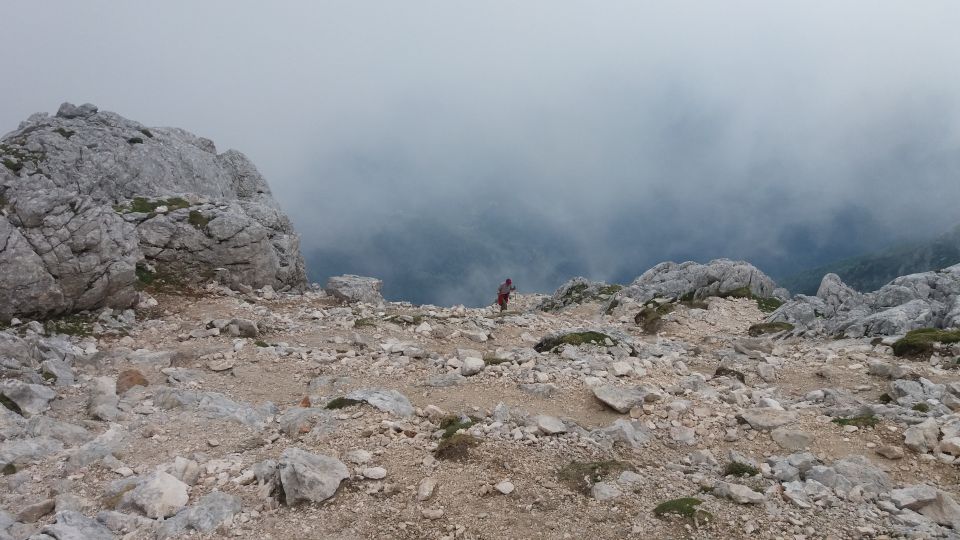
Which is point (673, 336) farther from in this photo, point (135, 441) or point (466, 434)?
point (135, 441)

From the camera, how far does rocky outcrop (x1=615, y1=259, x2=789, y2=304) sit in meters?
44.0

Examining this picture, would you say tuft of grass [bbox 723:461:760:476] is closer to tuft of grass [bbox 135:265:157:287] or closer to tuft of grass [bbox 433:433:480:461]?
tuft of grass [bbox 433:433:480:461]

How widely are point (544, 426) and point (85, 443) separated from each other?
9739 millimetres

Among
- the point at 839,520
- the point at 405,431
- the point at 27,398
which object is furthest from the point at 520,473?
the point at 27,398

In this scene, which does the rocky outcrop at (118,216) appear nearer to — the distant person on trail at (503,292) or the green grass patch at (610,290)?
the distant person on trail at (503,292)

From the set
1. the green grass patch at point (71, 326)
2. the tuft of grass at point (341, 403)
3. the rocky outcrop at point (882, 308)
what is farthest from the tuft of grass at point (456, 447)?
the rocky outcrop at point (882, 308)

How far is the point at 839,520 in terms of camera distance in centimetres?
905

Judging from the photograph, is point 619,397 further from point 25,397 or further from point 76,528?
point 25,397

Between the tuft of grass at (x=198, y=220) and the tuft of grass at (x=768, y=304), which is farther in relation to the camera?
the tuft of grass at (x=768, y=304)

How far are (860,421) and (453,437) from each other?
9.65 m

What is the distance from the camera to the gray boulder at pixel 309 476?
945 cm

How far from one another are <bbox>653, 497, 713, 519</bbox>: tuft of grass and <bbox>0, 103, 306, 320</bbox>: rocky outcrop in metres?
21.3

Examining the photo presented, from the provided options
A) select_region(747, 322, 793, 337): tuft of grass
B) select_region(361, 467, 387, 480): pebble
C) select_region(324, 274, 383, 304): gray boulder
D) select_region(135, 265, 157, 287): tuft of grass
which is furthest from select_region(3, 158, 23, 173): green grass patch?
select_region(747, 322, 793, 337): tuft of grass

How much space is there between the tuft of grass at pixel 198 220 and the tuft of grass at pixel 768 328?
30.4m
